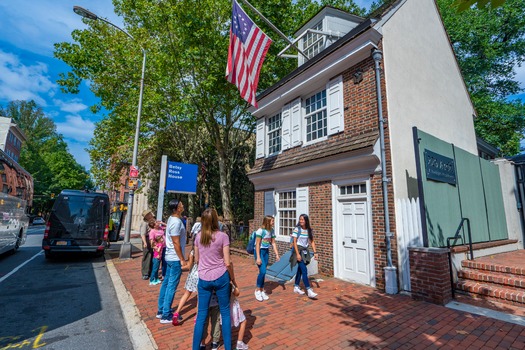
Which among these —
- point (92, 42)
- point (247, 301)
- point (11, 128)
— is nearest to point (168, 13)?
point (92, 42)

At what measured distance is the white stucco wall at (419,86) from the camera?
7039 mm

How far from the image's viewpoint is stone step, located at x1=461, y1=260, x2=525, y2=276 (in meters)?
5.68

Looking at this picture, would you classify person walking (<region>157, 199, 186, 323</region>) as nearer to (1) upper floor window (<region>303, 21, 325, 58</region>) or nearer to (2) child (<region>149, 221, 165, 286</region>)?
(2) child (<region>149, 221, 165, 286</region>)

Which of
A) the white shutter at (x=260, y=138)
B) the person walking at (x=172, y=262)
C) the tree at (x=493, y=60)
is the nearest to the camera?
the person walking at (x=172, y=262)

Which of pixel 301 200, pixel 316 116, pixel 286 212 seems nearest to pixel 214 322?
pixel 301 200

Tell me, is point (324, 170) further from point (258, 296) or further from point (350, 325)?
point (350, 325)

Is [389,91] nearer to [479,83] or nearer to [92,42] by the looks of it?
[479,83]

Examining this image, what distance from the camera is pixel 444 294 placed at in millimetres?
5277

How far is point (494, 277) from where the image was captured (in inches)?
224

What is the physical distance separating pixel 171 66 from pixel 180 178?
27.6 ft

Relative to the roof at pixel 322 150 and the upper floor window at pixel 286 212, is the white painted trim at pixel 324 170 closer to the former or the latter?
the roof at pixel 322 150

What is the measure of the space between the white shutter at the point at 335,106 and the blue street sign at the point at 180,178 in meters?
5.41

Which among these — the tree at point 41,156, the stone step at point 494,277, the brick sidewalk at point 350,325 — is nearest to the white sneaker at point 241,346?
the brick sidewalk at point 350,325

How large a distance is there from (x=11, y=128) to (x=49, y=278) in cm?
4983
